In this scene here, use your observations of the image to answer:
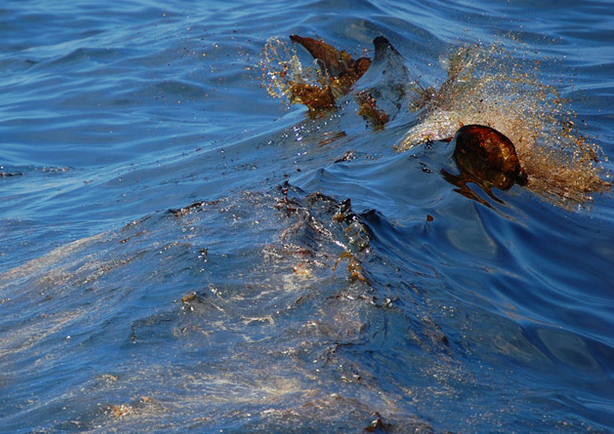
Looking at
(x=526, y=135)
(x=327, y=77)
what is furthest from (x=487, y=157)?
(x=327, y=77)

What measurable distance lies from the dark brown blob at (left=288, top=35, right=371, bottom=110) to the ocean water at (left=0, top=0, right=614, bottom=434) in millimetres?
250

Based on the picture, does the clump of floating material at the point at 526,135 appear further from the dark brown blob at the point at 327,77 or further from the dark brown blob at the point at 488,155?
the dark brown blob at the point at 327,77

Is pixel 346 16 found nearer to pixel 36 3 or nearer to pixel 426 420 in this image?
pixel 36 3

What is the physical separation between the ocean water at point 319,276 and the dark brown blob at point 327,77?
0.25 meters

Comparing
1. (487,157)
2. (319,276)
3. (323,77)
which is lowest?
(319,276)

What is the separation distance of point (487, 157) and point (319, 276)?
2.47 metres

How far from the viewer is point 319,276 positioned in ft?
12.4

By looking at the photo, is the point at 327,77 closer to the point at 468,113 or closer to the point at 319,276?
the point at 468,113

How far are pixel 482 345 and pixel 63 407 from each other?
1850 millimetres

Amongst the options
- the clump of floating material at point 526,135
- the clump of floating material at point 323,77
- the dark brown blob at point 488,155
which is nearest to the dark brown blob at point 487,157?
the dark brown blob at point 488,155

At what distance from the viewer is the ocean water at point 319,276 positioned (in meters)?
2.92

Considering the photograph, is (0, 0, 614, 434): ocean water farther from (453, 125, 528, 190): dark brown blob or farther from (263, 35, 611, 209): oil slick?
(453, 125, 528, 190): dark brown blob

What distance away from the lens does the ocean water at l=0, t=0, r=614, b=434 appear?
9.59 feet

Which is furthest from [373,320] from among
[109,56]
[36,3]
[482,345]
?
[36,3]
